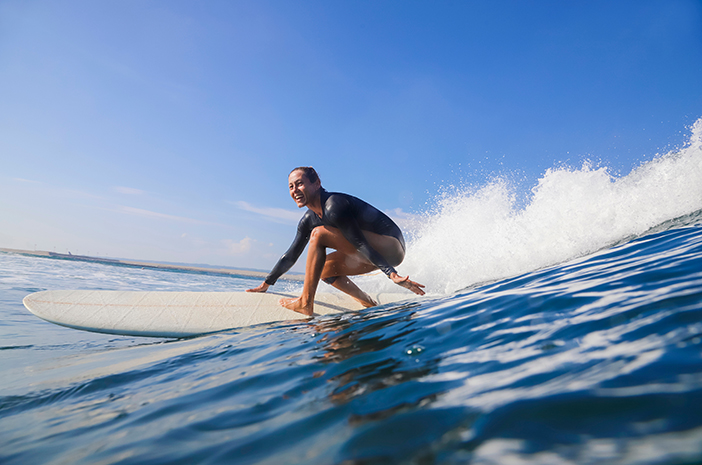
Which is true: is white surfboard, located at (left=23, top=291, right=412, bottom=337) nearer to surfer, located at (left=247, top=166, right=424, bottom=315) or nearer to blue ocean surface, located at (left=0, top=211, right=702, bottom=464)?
surfer, located at (left=247, top=166, right=424, bottom=315)

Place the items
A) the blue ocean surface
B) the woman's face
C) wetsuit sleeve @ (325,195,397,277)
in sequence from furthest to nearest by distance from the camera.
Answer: the woman's face, wetsuit sleeve @ (325,195,397,277), the blue ocean surface

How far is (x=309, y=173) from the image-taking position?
3398mm

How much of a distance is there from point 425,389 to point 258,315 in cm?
338

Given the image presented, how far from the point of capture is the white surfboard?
4125mm

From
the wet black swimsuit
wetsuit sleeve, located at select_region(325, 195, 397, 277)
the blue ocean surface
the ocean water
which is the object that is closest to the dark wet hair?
the wet black swimsuit

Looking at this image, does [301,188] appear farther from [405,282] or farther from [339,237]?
[405,282]

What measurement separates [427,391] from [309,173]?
2599mm

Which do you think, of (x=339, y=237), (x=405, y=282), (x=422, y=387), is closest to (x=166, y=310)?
(x=339, y=237)

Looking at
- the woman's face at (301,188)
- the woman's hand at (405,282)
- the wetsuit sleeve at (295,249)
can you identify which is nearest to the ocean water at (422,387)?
the woman's hand at (405,282)

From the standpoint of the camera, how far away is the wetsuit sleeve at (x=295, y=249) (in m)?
4.06

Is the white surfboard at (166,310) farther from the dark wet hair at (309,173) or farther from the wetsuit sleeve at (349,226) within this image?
the dark wet hair at (309,173)

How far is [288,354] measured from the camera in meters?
2.05

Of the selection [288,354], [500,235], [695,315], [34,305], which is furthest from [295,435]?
[500,235]

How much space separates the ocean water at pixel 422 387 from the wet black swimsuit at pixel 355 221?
29.0 inches
